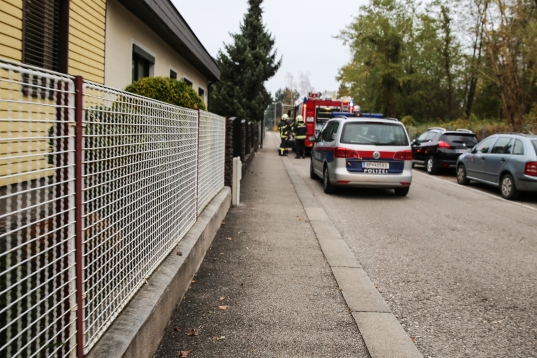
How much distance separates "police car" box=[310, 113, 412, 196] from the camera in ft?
35.5

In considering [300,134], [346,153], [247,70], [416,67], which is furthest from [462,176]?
[416,67]

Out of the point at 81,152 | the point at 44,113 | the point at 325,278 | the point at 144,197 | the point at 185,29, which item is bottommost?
the point at 325,278

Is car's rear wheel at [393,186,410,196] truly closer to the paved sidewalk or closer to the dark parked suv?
the paved sidewalk

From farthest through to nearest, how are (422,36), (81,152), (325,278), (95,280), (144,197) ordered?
1. (422,36)
2. (325,278)
3. (144,197)
4. (95,280)
5. (81,152)

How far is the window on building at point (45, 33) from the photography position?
650 cm

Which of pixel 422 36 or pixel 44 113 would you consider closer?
pixel 44 113

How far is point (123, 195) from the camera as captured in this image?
3.06 meters

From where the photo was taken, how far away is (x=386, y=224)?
26.8ft

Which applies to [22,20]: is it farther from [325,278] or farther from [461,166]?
[461,166]

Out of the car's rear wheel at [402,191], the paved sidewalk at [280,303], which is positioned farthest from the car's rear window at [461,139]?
the paved sidewalk at [280,303]

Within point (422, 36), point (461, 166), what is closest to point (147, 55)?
point (461, 166)

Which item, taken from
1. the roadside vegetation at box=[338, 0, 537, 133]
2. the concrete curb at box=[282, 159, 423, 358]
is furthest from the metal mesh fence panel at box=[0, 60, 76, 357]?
the roadside vegetation at box=[338, 0, 537, 133]

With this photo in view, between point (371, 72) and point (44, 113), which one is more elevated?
point (371, 72)

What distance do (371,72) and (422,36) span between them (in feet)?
19.1
